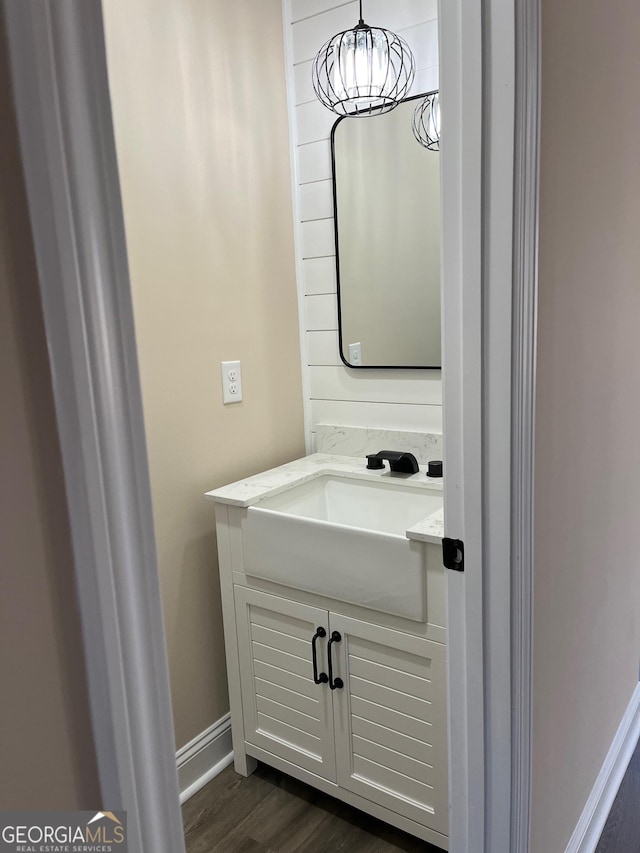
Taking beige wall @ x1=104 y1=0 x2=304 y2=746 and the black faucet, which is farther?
the black faucet

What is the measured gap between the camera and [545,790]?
1.27 meters

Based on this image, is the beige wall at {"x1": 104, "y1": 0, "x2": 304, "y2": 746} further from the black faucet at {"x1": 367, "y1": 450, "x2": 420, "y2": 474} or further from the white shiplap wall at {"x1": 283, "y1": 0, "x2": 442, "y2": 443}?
the black faucet at {"x1": 367, "y1": 450, "x2": 420, "y2": 474}

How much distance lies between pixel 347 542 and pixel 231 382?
0.67 meters

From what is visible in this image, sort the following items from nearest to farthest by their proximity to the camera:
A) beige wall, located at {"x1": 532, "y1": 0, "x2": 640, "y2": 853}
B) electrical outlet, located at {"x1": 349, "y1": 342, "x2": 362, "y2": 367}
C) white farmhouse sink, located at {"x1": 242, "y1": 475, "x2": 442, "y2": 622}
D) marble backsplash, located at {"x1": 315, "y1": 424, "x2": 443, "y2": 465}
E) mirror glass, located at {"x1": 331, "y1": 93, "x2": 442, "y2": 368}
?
beige wall, located at {"x1": 532, "y1": 0, "x2": 640, "y2": 853} → white farmhouse sink, located at {"x1": 242, "y1": 475, "x2": 442, "y2": 622} → mirror glass, located at {"x1": 331, "y1": 93, "x2": 442, "y2": 368} → marble backsplash, located at {"x1": 315, "y1": 424, "x2": 443, "y2": 465} → electrical outlet, located at {"x1": 349, "y1": 342, "x2": 362, "y2": 367}

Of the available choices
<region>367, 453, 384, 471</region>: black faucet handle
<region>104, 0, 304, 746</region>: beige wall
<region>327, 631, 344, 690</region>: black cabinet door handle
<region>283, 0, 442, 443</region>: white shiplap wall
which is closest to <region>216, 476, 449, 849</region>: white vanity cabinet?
<region>327, 631, 344, 690</region>: black cabinet door handle

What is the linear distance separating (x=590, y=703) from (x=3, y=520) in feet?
5.26

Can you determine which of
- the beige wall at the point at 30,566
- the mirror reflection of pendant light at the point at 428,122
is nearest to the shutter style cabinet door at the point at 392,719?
the beige wall at the point at 30,566

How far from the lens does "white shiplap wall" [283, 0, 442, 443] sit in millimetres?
1957

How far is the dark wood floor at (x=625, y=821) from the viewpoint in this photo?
161 centimetres

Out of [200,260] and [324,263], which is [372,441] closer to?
[324,263]

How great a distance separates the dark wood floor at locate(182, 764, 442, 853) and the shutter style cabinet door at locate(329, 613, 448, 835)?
134mm

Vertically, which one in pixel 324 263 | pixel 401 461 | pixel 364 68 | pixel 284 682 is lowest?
pixel 284 682

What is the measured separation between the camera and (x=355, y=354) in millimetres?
2104

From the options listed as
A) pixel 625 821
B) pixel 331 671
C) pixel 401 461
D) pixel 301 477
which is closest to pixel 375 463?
pixel 401 461
